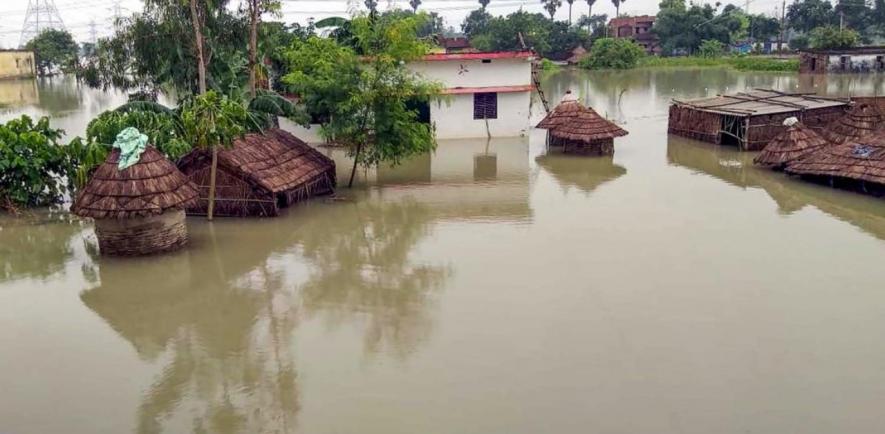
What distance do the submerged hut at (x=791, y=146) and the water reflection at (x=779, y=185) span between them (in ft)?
0.98

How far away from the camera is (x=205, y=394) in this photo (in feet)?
23.1

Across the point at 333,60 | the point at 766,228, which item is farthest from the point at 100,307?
the point at 766,228

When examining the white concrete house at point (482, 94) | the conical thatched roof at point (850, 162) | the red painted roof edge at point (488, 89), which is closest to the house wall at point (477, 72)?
the white concrete house at point (482, 94)

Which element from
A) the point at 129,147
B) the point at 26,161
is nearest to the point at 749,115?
the point at 129,147

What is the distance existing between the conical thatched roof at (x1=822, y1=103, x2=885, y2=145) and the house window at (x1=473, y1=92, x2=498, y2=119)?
29.7ft

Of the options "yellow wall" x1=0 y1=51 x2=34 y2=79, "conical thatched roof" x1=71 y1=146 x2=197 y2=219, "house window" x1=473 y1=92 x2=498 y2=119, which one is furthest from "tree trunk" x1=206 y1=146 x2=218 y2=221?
"yellow wall" x1=0 y1=51 x2=34 y2=79

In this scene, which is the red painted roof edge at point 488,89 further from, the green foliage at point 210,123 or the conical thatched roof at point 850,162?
the green foliage at point 210,123

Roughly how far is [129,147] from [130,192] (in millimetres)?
716

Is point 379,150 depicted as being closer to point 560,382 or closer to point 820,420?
point 560,382

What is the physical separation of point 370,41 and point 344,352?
8140 millimetres

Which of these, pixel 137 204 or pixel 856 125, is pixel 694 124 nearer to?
pixel 856 125

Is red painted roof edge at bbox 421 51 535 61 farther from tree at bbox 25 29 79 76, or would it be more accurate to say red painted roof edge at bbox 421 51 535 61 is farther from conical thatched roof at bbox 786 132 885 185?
tree at bbox 25 29 79 76

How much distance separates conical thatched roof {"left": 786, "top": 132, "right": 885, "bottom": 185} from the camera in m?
14.0

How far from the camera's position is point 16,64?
55531 millimetres
